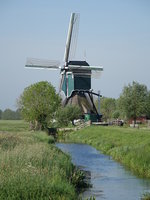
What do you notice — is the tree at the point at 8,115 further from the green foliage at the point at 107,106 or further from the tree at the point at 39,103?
the tree at the point at 39,103

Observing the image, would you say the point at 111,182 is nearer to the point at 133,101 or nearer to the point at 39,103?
the point at 39,103

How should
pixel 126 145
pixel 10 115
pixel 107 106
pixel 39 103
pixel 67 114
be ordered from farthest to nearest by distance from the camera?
pixel 10 115 < pixel 107 106 < pixel 67 114 < pixel 39 103 < pixel 126 145

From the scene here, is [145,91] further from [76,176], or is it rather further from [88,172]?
[76,176]

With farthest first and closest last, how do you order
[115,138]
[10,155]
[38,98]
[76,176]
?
1. [38,98]
2. [115,138]
3. [76,176]
4. [10,155]

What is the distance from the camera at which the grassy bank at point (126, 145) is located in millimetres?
25116

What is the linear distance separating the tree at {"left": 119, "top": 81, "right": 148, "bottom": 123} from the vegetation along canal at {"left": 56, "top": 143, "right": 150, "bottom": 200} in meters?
35.6

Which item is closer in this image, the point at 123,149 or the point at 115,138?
the point at 123,149

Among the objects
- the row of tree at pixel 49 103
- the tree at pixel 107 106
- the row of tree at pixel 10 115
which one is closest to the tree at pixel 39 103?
the row of tree at pixel 49 103

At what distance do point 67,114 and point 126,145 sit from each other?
40.7 m

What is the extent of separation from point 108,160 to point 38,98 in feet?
111

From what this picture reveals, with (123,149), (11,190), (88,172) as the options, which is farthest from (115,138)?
(11,190)

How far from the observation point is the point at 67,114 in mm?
75438

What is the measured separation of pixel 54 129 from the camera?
66000 mm

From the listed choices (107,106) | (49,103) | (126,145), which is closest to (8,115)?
(107,106)
